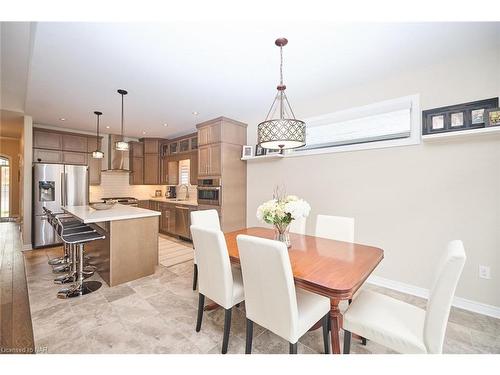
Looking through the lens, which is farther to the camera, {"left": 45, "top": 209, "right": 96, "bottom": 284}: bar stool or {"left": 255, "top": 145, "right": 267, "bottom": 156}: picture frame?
{"left": 255, "top": 145, "right": 267, "bottom": 156}: picture frame

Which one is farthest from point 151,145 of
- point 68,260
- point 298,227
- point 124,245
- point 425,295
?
point 425,295

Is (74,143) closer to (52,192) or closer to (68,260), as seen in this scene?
(52,192)

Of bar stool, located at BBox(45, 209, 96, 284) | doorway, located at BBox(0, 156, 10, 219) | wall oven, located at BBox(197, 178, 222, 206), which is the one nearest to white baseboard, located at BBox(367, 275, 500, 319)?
wall oven, located at BBox(197, 178, 222, 206)

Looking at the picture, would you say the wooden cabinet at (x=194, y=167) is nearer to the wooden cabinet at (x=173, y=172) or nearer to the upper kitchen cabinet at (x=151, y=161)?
the wooden cabinet at (x=173, y=172)

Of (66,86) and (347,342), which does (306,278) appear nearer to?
(347,342)

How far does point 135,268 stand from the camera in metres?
2.92

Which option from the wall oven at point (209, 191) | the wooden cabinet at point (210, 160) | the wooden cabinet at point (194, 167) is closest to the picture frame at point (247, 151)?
the wooden cabinet at point (210, 160)

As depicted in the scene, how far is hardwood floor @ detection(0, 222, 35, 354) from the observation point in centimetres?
174

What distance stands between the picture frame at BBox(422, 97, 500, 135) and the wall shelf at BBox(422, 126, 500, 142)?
0.07 meters

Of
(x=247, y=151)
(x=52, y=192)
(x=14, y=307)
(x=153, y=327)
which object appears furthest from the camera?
(x=52, y=192)

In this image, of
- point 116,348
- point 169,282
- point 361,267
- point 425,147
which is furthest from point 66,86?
point 425,147

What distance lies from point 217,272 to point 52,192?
466cm

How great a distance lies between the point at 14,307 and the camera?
2.26 metres

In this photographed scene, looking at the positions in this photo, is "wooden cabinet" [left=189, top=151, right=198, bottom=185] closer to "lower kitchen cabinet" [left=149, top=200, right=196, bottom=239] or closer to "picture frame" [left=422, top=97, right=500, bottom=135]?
"lower kitchen cabinet" [left=149, top=200, right=196, bottom=239]
